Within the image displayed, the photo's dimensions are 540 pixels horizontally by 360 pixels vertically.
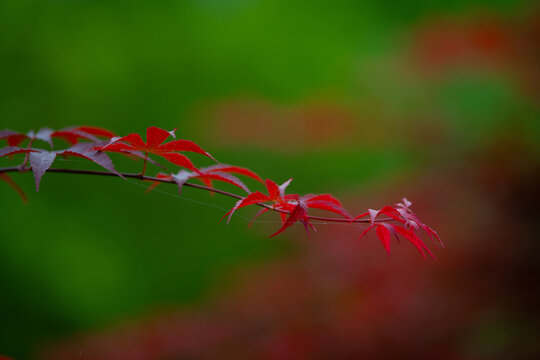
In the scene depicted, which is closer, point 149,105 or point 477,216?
point 477,216

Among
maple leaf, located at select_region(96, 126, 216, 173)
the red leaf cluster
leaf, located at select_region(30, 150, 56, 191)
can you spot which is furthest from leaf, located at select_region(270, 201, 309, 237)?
leaf, located at select_region(30, 150, 56, 191)

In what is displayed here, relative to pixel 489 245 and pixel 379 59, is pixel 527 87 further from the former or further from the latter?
pixel 379 59

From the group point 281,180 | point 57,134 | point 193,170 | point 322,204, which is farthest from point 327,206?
point 281,180

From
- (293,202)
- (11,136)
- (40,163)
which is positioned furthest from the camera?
(11,136)

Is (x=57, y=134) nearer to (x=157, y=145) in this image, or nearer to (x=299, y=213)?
(x=157, y=145)

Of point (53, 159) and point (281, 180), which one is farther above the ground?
point (281, 180)

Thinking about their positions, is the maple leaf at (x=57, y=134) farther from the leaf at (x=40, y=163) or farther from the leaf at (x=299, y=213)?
the leaf at (x=299, y=213)

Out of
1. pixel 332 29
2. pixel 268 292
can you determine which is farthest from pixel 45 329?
pixel 332 29

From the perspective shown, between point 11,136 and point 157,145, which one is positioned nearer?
point 157,145

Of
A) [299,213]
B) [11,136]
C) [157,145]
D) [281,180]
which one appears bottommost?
[299,213]
